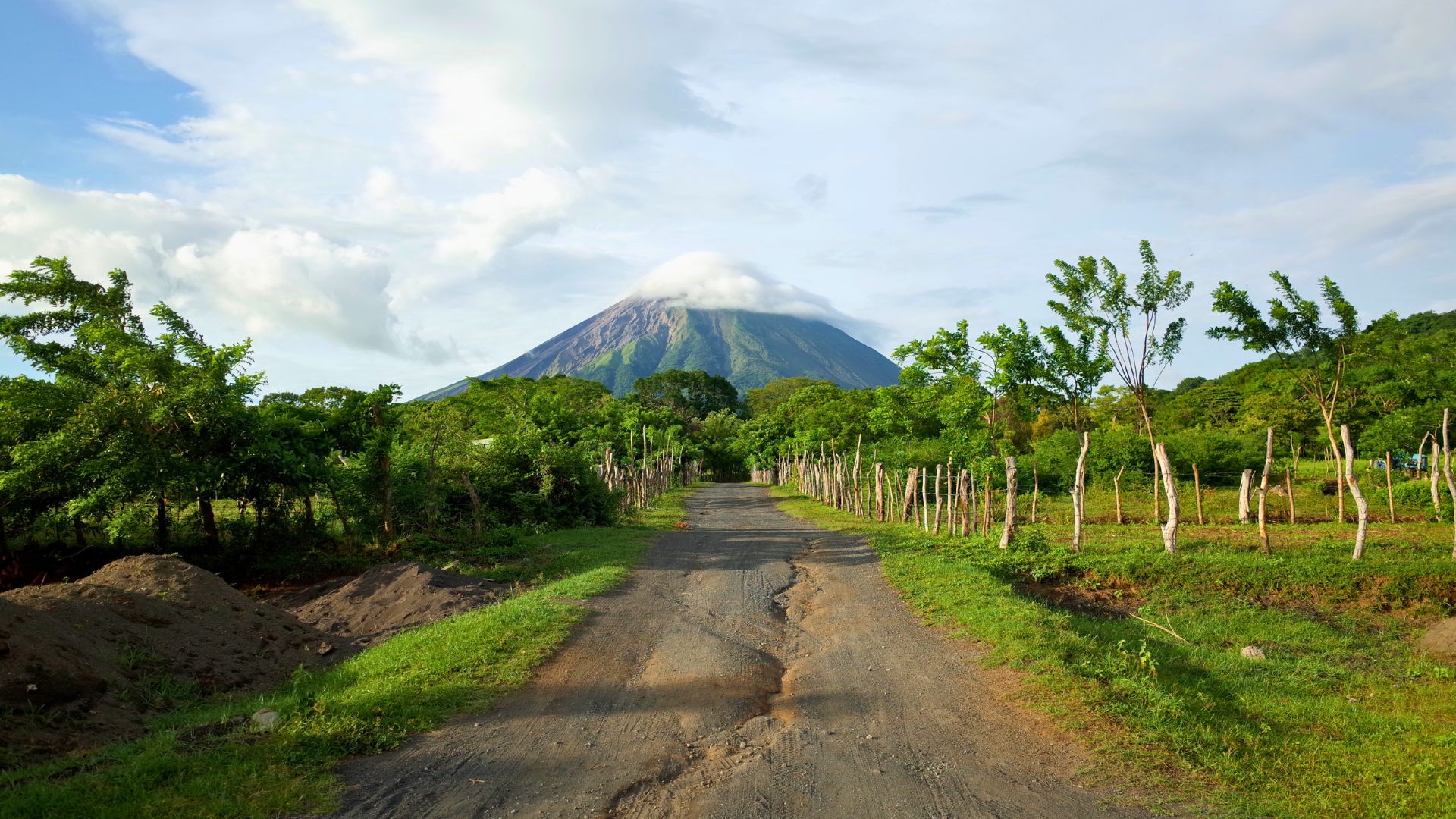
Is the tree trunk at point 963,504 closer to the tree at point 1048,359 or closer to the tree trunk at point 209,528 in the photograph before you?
the tree at point 1048,359

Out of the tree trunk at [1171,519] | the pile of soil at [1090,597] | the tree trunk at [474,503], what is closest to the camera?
the pile of soil at [1090,597]

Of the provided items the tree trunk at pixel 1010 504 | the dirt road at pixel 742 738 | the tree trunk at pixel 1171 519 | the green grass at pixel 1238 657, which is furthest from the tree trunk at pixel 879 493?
the dirt road at pixel 742 738

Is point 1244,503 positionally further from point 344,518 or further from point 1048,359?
point 344,518

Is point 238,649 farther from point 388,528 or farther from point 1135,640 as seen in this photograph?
point 1135,640

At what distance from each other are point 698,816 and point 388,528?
1324 cm

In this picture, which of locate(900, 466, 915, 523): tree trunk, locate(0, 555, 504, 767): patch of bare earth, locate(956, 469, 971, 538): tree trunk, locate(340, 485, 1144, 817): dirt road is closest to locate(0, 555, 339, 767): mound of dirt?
locate(0, 555, 504, 767): patch of bare earth

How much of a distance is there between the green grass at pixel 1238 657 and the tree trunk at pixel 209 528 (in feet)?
39.6

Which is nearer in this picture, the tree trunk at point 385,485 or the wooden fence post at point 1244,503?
the tree trunk at point 385,485

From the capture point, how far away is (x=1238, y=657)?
8.45m

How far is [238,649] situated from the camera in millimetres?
8781

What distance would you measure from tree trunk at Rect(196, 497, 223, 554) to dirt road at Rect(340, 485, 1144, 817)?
897 centimetres

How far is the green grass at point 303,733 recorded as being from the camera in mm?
4555

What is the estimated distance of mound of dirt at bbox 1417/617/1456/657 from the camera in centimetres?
883

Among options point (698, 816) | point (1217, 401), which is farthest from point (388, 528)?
point (1217, 401)
